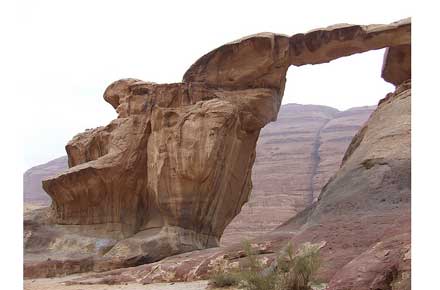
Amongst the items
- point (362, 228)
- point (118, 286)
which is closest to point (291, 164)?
point (118, 286)

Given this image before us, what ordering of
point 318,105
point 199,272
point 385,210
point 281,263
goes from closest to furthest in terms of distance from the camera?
point 281,263, point 385,210, point 199,272, point 318,105

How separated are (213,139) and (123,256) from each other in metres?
4.90

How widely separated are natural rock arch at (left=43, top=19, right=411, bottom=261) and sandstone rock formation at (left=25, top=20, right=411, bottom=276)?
4 cm

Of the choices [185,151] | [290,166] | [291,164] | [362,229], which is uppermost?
[291,164]

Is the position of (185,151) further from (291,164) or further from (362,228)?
(291,164)

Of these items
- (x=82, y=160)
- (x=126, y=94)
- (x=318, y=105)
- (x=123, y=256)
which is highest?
(x=318, y=105)

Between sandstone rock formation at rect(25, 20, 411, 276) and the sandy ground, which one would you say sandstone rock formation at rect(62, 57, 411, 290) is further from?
sandstone rock formation at rect(25, 20, 411, 276)

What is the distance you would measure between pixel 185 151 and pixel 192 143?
1.19 feet

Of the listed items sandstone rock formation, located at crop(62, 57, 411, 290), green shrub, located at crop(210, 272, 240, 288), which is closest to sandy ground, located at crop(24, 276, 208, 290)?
green shrub, located at crop(210, 272, 240, 288)

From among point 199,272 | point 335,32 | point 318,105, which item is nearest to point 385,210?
point 199,272

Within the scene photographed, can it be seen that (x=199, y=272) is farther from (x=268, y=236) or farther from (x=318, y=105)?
(x=318, y=105)

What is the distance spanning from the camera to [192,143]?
20.0 m

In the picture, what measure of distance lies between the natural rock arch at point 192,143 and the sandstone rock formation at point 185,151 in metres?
0.04

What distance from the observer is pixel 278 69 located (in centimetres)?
2138
